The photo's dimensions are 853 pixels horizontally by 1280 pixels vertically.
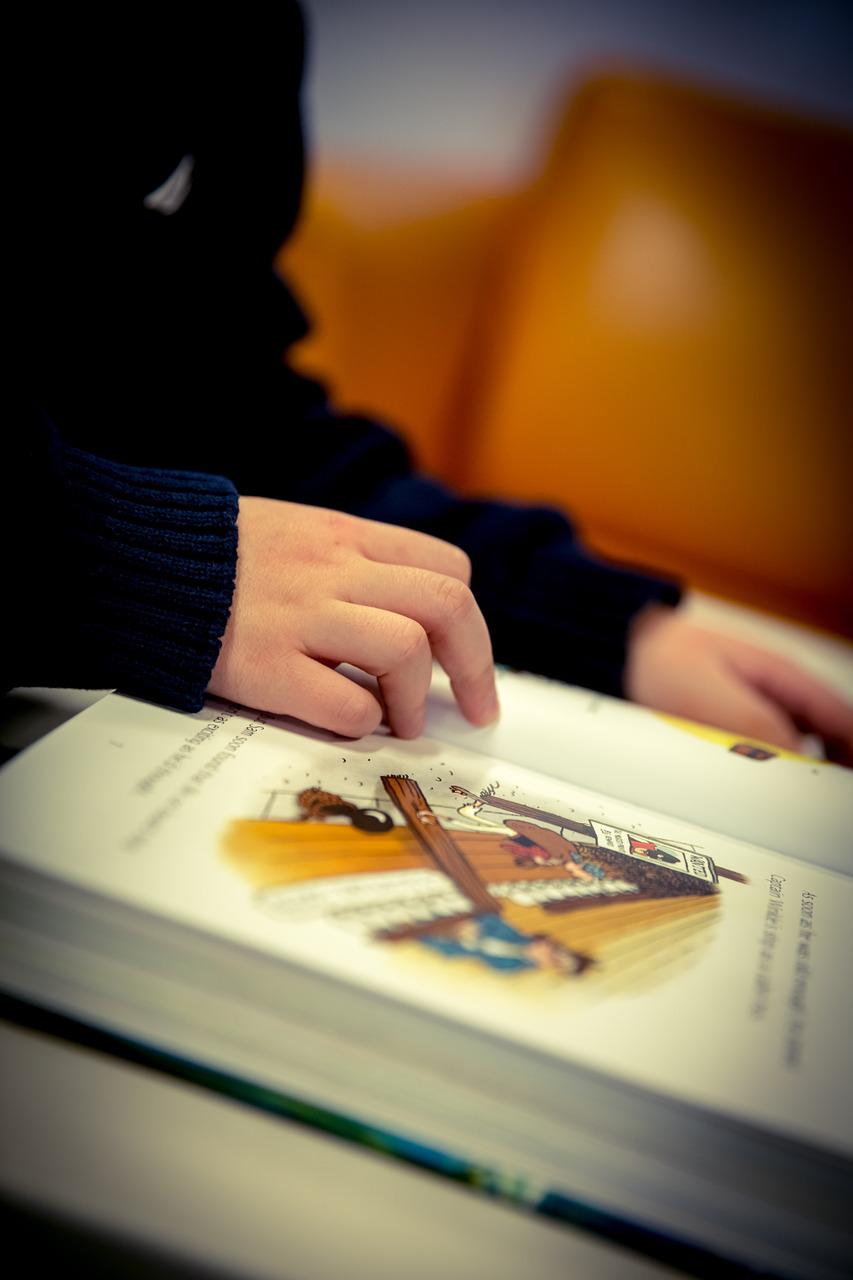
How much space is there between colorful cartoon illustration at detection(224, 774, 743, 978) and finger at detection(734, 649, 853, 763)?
273 millimetres

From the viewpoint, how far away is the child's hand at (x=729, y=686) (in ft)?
1.87

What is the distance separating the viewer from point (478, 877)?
310mm

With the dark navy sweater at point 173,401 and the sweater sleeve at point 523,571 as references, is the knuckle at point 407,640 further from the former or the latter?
the sweater sleeve at point 523,571

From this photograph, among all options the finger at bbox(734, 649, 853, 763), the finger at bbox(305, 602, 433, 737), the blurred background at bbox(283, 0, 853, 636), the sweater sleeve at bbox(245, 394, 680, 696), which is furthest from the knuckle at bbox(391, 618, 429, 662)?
the blurred background at bbox(283, 0, 853, 636)

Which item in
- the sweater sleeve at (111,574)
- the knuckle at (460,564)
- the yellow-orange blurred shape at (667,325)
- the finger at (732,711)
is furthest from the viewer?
the yellow-orange blurred shape at (667,325)

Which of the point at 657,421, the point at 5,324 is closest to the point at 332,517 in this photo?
the point at 5,324

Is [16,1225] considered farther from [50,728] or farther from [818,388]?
[818,388]

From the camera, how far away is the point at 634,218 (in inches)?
39.5

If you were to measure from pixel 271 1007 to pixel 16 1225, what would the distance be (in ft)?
0.29

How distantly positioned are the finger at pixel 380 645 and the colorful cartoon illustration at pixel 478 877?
47mm

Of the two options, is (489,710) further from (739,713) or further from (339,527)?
(739,713)

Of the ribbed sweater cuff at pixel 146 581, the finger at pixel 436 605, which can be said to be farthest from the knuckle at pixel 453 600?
the ribbed sweater cuff at pixel 146 581

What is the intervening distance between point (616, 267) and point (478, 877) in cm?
92

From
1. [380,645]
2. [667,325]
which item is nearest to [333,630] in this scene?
[380,645]
